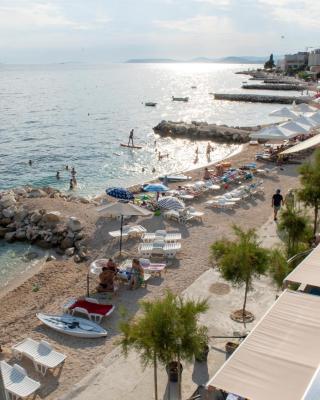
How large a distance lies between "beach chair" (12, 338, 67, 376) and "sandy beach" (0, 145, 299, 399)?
7.6 inches

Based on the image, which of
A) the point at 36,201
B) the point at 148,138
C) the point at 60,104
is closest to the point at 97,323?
the point at 36,201

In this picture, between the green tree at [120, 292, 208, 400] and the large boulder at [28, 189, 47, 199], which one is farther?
the large boulder at [28, 189, 47, 199]

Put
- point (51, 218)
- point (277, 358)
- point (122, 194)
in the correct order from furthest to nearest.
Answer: point (122, 194) → point (51, 218) → point (277, 358)

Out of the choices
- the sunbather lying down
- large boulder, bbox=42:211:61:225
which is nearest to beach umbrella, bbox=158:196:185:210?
large boulder, bbox=42:211:61:225

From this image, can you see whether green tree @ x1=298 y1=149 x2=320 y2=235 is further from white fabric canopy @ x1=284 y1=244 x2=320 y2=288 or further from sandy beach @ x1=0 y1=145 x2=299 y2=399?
white fabric canopy @ x1=284 y1=244 x2=320 y2=288

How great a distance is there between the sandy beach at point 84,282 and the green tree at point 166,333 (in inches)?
75.2

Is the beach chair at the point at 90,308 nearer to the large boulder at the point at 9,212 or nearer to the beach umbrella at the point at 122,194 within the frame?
the beach umbrella at the point at 122,194

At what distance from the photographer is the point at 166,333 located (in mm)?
6445

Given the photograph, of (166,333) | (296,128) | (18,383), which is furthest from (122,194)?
(296,128)

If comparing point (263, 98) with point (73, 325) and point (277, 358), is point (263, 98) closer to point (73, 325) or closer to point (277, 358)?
point (73, 325)

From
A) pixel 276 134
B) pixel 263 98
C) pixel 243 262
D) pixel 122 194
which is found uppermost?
pixel 276 134

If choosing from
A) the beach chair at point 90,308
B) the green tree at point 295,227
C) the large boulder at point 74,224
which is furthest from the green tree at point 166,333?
the large boulder at point 74,224

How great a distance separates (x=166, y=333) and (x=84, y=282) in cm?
685

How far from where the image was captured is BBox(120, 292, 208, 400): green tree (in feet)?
21.2
